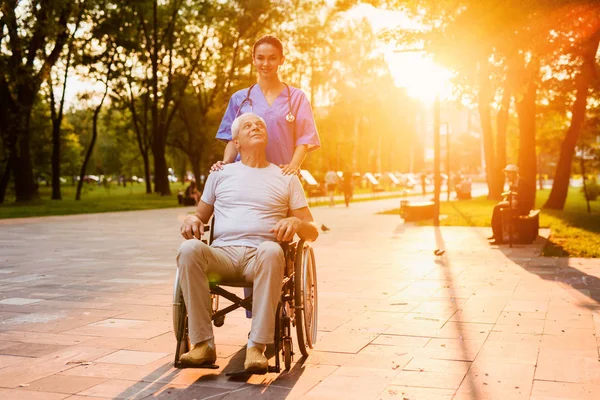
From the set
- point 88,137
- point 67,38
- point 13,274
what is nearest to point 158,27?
point 67,38

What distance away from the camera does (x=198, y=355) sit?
4.86 meters

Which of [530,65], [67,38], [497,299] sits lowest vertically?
[497,299]

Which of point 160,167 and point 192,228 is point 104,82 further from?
point 192,228

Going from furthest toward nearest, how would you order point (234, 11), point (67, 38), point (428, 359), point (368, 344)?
1. point (234, 11)
2. point (67, 38)
3. point (368, 344)
4. point (428, 359)

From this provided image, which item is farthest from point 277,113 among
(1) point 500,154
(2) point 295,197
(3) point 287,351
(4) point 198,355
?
(1) point 500,154

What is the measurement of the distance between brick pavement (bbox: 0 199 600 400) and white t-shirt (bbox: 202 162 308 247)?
846 mm

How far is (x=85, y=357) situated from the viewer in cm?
544

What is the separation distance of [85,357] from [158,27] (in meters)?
39.2

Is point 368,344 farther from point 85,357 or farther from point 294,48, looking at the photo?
point 294,48

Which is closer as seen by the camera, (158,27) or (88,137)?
(158,27)

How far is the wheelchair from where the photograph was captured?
4945 mm

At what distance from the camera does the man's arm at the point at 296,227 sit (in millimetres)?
5020

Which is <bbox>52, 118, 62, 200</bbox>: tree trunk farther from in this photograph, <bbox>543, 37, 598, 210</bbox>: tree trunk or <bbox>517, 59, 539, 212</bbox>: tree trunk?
<bbox>543, 37, 598, 210</bbox>: tree trunk

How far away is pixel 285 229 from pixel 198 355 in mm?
906
